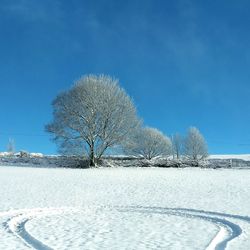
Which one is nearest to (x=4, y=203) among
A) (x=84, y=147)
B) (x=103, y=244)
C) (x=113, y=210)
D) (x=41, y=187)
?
(x=113, y=210)

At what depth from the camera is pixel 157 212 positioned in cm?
1716

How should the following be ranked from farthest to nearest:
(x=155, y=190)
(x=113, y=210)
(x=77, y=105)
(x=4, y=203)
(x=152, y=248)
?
(x=77, y=105) < (x=155, y=190) < (x=4, y=203) < (x=113, y=210) < (x=152, y=248)

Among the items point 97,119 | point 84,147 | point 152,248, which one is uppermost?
point 97,119

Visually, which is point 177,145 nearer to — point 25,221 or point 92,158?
point 92,158

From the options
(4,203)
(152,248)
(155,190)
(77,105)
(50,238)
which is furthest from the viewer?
(77,105)

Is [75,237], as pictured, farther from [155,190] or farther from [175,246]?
[155,190]

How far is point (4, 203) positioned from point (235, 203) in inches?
413

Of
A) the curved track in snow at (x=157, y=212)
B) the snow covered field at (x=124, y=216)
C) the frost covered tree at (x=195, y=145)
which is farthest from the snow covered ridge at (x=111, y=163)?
the curved track in snow at (x=157, y=212)

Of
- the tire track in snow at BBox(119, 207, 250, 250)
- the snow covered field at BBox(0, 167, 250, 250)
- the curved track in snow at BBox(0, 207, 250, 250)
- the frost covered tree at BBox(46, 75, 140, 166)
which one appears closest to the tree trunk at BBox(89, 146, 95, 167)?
the frost covered tree at BBox(46, 75, 140, 166)

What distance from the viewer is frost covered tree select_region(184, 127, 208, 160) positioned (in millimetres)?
78438

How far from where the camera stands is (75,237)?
1222cm

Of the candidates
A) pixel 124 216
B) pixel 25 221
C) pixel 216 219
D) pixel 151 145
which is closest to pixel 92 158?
pixel 151 145

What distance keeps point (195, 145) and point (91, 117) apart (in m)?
36.9

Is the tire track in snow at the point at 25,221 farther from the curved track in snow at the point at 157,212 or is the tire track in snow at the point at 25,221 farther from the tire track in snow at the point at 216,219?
the tire track in snow at the point at 216,219
